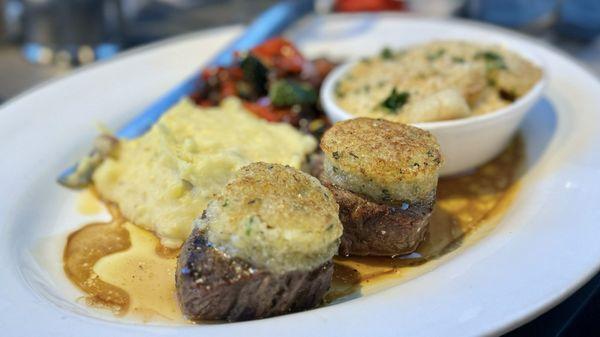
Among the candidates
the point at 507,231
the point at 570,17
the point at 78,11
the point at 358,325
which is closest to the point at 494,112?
the point at 507,231

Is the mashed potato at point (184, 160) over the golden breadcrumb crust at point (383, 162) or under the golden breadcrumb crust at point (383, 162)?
under

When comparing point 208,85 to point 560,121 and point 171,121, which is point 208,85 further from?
point 560,121

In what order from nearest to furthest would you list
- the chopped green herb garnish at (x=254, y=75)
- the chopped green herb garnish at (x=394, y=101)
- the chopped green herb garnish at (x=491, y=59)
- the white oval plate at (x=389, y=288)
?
1. the white oval plate at (x=389, y=288)
2. the chopped green herb garnish at (x=394, y=101)
3. the chopped green herb garnish at (x=491, y=59)
4. the chopped green herb garnish at (x=254, y=75)

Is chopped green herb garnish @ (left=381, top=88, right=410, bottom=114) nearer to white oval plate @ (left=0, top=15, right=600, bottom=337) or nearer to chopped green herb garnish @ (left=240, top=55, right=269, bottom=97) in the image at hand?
white oval plate @ (left=0, top=15, right=600, bottom=337)

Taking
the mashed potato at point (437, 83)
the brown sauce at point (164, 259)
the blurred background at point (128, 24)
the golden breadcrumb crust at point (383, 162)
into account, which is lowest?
the blurred background at point (128, 24)

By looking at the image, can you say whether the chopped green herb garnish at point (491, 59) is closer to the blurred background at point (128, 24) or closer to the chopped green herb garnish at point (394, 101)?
the chopped green herb garnish at point (394, 101)

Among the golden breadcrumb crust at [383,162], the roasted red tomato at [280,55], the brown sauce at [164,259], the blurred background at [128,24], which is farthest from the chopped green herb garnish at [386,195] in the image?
the blurred background at [128,24]
